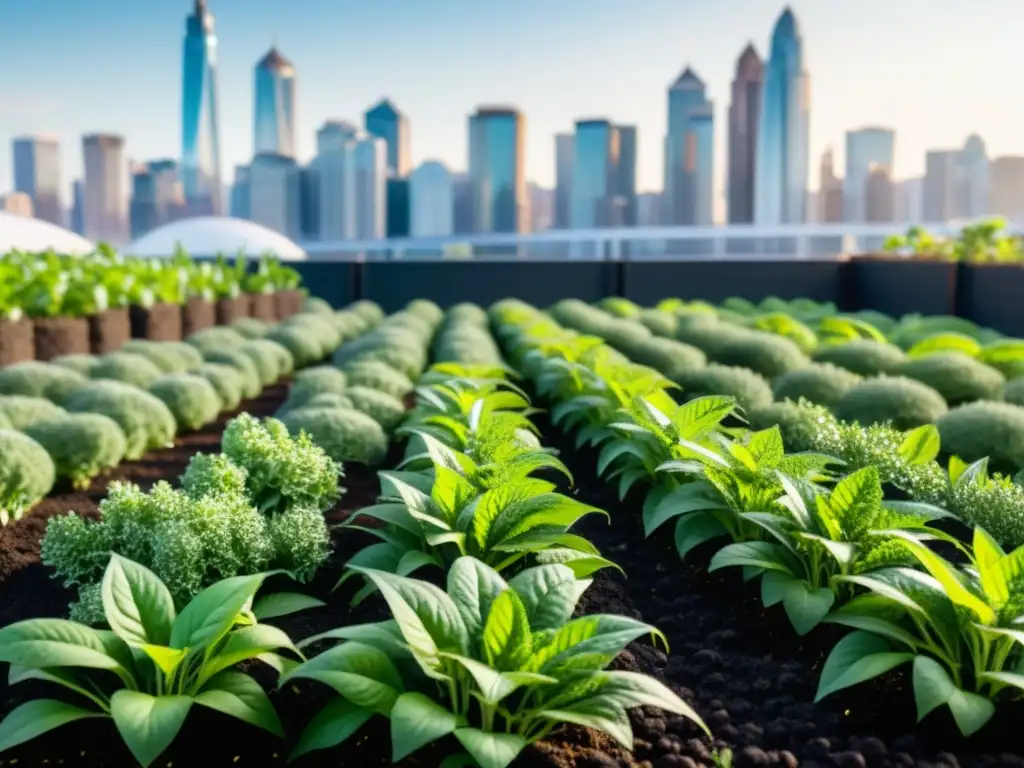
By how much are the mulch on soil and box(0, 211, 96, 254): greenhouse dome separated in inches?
696

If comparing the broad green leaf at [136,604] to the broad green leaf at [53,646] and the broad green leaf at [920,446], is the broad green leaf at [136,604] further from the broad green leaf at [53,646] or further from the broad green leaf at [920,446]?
the broad green leaf at [920,446]

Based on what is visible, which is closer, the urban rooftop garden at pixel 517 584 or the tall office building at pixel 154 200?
the urban rooftop garden at pixel 517 584

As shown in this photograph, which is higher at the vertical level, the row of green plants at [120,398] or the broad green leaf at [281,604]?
the row of green plants at [120,398]

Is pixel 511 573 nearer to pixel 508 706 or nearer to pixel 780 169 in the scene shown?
pixel 508 706

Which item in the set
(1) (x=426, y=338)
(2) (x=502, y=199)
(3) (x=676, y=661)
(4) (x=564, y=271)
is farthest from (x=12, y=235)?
(2) (x=502, y=199)

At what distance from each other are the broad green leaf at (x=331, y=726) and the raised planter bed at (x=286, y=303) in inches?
350

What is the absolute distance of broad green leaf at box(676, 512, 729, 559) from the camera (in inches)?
107

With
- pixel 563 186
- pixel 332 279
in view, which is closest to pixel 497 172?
pixel 563 186

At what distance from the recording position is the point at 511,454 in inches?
118

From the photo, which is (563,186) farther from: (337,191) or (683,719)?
(683,719)

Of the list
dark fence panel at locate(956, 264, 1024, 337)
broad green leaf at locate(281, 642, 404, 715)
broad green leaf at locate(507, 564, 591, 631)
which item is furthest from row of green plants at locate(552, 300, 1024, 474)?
broad green leaf at locate(281, 642, 404, 715)

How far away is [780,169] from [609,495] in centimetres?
5609

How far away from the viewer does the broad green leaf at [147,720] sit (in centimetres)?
170

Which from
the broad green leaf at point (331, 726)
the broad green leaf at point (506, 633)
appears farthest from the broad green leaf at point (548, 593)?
the broad green leaf at point (331, 726)
